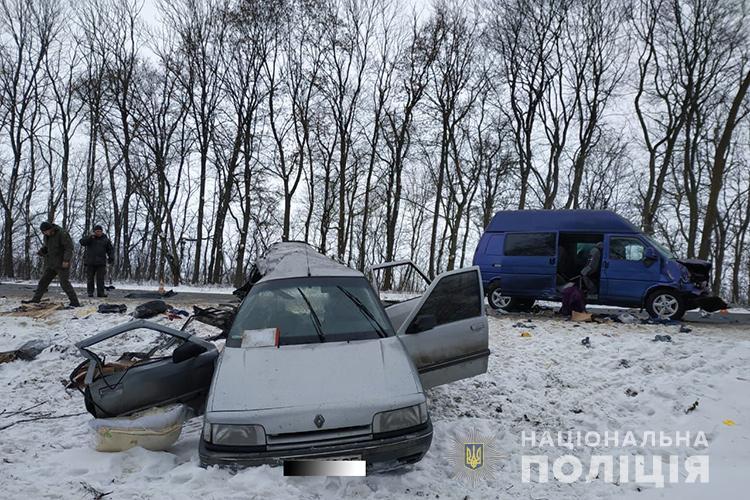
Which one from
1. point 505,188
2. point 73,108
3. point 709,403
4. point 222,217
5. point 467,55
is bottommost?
point 709,403

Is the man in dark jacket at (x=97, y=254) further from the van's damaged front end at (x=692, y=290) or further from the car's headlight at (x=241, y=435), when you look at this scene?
the van's damaged front end at (x=692, y=290)

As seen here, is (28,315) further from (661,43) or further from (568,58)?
(661,43)

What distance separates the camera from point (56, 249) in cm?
1037

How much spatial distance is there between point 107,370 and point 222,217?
70.5 feet

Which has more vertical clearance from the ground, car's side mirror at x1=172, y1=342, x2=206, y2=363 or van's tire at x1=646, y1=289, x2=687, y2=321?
van's tire at x1=646, y1=289, x2=687, y2=321

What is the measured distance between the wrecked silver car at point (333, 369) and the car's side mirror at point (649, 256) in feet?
21.8

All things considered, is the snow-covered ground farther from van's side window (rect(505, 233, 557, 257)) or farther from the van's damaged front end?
van's side window (rect(505, 233, 557, 257))

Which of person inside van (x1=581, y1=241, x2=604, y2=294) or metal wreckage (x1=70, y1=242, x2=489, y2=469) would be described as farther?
person inside van (x1=581, y1=241, x2=604, y2=294)

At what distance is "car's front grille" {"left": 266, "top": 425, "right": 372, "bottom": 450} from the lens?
10.3 feet

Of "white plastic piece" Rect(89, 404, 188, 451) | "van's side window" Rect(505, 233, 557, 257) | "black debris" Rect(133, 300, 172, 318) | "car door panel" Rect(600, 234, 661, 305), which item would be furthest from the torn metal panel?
"car door panel" Rect(600, 234, 661, 305)

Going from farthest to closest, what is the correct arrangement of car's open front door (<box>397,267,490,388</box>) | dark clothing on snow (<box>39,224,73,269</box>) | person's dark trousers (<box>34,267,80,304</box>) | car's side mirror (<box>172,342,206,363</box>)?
dark clothing on snow (<box>39,224,73,269</box>) < person's dark trousers (<box>34,267,80,304</box>) < car's open front door (<box>397,267,490,388</box>) < car's side mirror (<box>172,342,206,363</box>)

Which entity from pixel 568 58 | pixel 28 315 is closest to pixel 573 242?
pixel 28 315

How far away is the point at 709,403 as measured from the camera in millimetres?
5051

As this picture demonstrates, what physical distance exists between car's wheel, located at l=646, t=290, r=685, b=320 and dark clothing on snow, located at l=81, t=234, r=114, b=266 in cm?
1353
